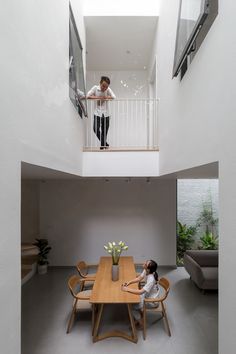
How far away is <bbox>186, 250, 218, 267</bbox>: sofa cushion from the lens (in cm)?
506

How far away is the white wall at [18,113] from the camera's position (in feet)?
3.98

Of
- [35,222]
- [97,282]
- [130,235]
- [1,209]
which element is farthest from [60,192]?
[1,209]

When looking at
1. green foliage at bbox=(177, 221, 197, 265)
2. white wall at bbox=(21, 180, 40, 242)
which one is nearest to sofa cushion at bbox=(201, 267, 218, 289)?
green foliage at bbox=(177, 221, 197, 265)

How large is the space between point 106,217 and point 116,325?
9.83 feet

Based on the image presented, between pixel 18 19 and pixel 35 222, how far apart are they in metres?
5.41

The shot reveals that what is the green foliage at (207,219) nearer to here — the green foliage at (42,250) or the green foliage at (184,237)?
the green foliage at (184,237)

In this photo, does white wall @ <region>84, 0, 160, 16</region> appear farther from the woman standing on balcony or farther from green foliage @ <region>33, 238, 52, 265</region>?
green foliage @ <region>33, 238, 52, 265</region>

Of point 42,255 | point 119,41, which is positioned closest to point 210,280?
point 42,255

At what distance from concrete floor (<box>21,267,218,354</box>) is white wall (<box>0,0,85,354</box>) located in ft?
7.38

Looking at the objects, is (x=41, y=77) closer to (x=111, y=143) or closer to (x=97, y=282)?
(x=97, y=282)

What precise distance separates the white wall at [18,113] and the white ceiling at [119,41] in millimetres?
3146

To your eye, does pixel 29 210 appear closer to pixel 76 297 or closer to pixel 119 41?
pixel 76 297

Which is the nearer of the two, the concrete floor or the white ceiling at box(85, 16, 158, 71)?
the concrete floor

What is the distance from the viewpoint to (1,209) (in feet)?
Result: 3.86
